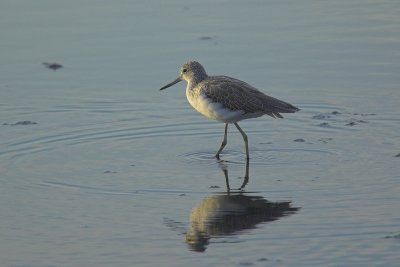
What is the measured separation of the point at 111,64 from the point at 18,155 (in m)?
3.21

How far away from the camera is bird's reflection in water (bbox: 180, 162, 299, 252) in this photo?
27.6 feet

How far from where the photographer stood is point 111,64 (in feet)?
44.5

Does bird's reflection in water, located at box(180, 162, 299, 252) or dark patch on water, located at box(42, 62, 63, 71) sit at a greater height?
dark patch on water, located at box(42, 62, 63, 71)

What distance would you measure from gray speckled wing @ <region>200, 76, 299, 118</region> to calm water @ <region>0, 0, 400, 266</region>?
0.39 meters

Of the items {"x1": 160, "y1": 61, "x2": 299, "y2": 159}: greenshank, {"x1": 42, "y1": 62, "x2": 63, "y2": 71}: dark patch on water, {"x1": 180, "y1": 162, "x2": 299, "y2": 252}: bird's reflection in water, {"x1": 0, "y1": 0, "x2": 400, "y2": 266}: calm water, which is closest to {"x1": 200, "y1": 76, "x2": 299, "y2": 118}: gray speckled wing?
{"x1": 160, "y1": 61, "x2": 299, "y2": 159}: greenshank

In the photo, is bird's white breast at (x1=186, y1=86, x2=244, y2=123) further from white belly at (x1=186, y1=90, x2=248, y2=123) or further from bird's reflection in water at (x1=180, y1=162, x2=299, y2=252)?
bird's reflection in water at (x1=180, y1=162, x2=299, y2=252)

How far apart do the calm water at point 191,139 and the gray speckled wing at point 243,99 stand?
388 millimetres

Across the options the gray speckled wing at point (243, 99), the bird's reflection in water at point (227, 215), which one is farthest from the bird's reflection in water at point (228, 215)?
the gray speckled wing at point (243, 99)

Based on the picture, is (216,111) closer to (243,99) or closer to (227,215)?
(243,99)

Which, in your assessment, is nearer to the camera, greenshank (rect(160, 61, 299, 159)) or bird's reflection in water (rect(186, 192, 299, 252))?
bird's reflection in water (rect(186, 192, 299, 252))

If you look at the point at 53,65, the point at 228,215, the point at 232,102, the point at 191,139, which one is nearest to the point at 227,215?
the point at 228,215

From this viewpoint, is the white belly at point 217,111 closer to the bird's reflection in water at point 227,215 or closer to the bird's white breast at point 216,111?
the bird's white breast at point 216,111

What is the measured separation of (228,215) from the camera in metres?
8.88

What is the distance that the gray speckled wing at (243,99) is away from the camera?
10.9m
